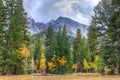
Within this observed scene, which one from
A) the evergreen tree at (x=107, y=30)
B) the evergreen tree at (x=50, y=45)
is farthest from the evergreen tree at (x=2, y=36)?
the evergreen tree at (x=50, y=45)

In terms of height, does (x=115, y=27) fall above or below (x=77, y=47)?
below

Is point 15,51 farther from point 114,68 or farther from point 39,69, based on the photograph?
point 39,69

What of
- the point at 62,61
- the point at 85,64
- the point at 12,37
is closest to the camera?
the point at 12,37

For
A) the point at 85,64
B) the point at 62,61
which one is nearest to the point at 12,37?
the point at 62,61

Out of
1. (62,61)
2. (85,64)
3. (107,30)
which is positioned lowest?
(85,64)

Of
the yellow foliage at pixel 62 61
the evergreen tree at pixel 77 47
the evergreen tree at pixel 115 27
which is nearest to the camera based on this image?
the evergreen tree at pixel 115 27

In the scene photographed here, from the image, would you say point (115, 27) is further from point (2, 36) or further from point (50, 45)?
point (50, 45)

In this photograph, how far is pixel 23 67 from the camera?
53219 millimetres

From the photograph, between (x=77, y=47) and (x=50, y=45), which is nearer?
(x=50, y=45)

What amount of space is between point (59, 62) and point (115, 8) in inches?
1995

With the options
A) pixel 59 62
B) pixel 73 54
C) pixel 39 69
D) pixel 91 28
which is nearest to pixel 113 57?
pixel 91 28

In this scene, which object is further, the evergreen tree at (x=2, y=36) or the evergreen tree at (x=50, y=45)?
the evergreen tree at (x=50, y=45)

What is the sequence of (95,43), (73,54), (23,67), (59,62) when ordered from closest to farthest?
(95,43) → (23,67) → (59,62) → (73,54)

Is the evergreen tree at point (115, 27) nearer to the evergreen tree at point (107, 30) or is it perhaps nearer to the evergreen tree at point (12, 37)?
the evergreen tree at point (107, 30)
